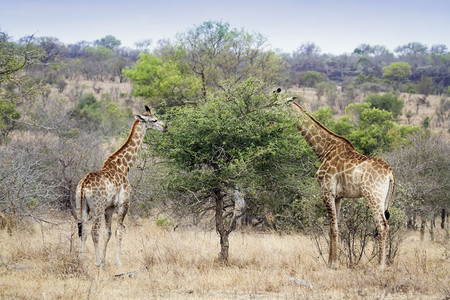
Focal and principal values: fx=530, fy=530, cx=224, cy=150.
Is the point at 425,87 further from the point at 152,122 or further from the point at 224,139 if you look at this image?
the point at 152,122

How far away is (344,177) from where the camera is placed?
10484 millimetres

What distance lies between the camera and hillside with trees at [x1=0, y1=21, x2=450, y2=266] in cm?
→ 1071

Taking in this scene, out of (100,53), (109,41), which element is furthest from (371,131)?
(109,41)

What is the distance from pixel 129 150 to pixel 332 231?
4502 millimetres

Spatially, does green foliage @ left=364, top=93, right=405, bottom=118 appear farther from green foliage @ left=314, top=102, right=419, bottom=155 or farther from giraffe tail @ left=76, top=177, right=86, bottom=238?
giraffe tail @ left=76, top=177, right=86, bottom=238

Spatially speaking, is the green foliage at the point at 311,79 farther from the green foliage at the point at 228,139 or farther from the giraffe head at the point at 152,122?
the giraffe head at the point at 152,122

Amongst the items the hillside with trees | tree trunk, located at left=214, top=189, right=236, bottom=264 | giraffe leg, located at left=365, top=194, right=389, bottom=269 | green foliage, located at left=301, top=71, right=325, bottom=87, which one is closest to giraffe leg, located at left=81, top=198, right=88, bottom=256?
the hillside with trees

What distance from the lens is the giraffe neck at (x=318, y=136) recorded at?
11.0 metres

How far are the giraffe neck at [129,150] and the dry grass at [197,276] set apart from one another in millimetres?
1729

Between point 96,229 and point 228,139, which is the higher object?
point 228,139

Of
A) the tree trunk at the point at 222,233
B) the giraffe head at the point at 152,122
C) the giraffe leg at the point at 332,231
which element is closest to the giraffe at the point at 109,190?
the giraffe head at the point at 152,122

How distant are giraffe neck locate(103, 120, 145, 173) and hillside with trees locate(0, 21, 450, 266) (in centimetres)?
35

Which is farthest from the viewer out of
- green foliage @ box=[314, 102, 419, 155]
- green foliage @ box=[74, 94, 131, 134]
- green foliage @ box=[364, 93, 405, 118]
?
green foliage @ box=[364, 93, 405, 118]

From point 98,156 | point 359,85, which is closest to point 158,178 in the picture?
point 98,156
